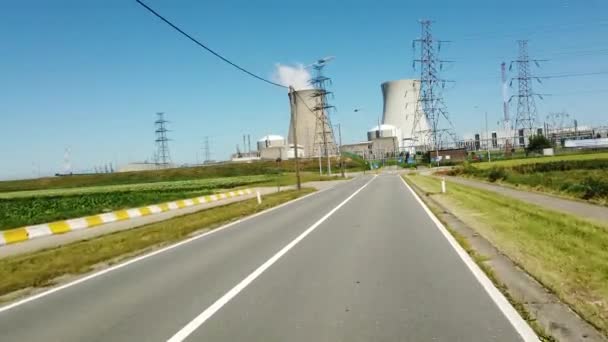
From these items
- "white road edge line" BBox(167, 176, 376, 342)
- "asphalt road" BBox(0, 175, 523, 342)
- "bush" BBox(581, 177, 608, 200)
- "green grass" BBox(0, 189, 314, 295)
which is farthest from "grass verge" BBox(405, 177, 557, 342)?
"bush" BBox(581, 177, 608, 200)

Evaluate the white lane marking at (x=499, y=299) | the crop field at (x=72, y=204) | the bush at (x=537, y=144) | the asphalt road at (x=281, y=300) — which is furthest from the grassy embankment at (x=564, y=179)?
the bush at (x=537, y=144)

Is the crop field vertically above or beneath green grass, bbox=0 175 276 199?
above

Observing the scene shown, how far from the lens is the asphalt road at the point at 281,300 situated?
17.9 feet

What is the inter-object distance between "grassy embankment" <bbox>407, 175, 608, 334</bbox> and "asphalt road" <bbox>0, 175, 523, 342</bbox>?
3.23 ft

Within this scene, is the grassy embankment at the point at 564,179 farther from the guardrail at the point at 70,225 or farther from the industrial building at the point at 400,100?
the industrial building at the point at 400,100

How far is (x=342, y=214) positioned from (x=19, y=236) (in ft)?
35.9

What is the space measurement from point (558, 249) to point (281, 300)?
18.9 feet

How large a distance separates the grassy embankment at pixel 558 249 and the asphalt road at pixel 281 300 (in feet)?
3.23

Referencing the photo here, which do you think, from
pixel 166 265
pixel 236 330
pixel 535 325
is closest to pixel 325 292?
pixel 236 330

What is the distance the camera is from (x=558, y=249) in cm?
973

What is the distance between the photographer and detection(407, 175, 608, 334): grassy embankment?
20.7ft

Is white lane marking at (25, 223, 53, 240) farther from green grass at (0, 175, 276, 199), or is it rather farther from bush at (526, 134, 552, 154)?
bush at (526, 134, 552, 154)

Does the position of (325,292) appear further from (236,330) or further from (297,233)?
(297,233)

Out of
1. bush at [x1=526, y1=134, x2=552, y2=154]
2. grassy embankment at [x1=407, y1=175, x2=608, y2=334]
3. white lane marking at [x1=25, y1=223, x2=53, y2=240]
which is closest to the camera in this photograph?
grassy embankment at [x1=407, y1=175, x2=608, y2=334]
